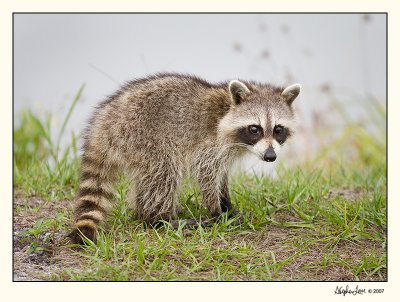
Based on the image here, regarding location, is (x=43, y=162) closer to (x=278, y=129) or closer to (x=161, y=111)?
(x=161, y=111)

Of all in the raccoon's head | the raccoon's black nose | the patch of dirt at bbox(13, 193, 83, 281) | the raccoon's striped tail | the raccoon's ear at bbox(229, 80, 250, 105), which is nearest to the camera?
the patch of dirt at bbox(13, 193, 83, 281)

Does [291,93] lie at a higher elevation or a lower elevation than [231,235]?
higher

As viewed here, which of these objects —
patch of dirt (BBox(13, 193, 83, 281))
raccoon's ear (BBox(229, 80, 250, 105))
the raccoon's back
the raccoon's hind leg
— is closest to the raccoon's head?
raccoon's ear (BBox(229, 80, 250, 105))

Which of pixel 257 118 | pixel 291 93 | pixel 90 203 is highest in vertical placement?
pixel 291 93

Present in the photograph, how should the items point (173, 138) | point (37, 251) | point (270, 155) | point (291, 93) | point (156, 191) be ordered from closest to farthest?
1. point (37, 251)
2. point (270, 155)
3. point (156, 191)
4. point (173, 138)
5. point (291, 93)

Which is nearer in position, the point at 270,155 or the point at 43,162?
the point at 270,155

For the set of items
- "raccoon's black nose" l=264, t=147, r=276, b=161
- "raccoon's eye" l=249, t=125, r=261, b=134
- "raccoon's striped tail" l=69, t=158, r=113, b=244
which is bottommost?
"raccoon's striped tail" l=69, t=158, r=113, b=244

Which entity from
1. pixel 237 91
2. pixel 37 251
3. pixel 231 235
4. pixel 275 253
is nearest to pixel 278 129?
pixel 237 91

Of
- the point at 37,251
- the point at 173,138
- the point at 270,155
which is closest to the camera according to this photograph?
the point at 37,251

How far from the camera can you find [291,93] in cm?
645

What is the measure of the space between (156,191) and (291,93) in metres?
1.59

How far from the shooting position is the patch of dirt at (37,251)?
528cm

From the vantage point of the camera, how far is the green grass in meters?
5.29

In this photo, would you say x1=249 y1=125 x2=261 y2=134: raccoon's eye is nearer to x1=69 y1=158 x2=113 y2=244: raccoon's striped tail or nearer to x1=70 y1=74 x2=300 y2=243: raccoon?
x1=70 y1=74 x2=300 y2=243: raccoon
